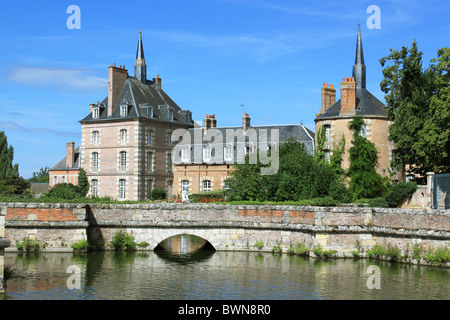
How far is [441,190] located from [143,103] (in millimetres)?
27932

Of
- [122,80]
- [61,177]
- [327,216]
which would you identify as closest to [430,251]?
[327,216]

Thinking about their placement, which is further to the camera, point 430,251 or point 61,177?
point 61,177

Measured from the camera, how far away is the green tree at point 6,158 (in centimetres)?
6125

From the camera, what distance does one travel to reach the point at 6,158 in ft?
202

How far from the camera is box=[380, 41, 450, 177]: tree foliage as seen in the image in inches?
1050

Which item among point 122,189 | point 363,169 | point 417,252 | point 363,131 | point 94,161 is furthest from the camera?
point 94,161

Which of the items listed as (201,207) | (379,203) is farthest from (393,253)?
(201,207)

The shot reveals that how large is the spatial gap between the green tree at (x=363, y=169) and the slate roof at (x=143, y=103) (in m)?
19.3

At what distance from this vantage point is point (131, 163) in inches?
1834

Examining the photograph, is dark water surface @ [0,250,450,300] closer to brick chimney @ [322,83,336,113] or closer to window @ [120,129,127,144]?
brick chimney @ [322,83,336,113]

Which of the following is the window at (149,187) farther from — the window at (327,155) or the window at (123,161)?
the window at (327,155)

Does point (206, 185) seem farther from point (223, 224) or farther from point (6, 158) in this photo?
point (6, 158)
